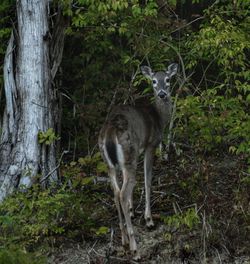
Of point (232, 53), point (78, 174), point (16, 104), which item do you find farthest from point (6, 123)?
point (232, 53)

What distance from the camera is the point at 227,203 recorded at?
10.2m

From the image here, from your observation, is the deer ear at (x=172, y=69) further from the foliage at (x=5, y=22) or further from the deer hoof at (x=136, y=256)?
the deer hoof at (x=136, y=256)

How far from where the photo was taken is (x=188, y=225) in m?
9.45

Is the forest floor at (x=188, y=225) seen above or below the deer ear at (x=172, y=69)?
below

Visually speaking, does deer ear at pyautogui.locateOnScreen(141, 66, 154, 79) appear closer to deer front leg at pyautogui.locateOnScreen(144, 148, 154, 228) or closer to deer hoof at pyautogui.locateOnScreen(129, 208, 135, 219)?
deer front leg at pyautogui.locateOnScreen(144, 148, 154, 228)

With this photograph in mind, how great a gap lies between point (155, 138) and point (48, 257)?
7.01 feet

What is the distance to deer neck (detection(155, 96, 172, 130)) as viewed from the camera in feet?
37.1

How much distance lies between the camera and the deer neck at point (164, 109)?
1130cm

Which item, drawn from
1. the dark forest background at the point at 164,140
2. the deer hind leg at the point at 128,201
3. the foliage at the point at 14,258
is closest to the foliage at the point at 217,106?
the dark forest background at the point at 164,140

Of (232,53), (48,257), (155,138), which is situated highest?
(232,53)

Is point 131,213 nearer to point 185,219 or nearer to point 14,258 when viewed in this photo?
point 185,219

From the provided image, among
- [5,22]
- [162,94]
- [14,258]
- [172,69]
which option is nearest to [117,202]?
[162,94]

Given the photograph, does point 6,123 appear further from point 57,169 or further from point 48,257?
point 48,257

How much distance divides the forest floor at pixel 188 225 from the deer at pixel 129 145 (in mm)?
263
